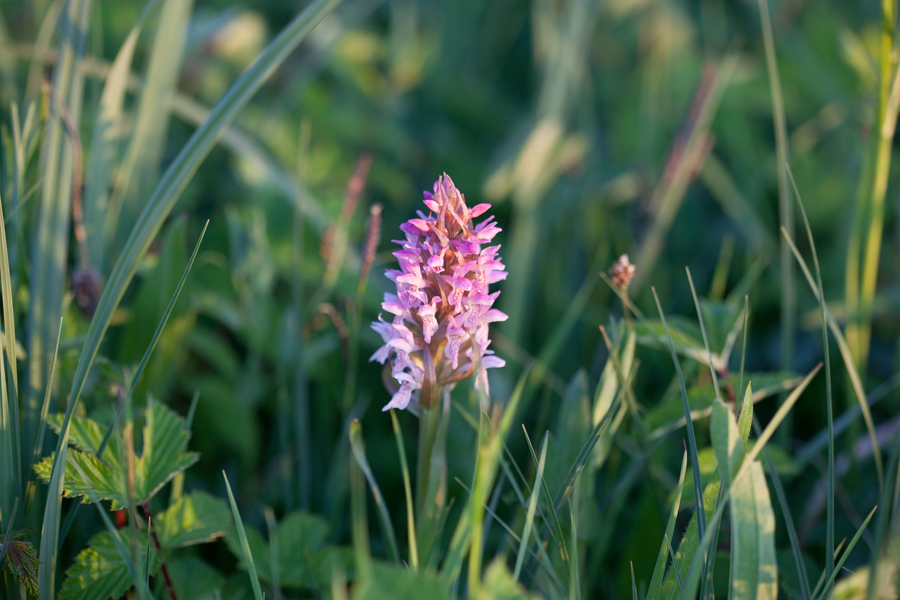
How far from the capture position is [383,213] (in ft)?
9.03

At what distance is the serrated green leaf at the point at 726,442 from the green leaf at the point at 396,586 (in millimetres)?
484

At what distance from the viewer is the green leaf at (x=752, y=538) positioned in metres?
0.93

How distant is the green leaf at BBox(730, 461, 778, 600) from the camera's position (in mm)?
925

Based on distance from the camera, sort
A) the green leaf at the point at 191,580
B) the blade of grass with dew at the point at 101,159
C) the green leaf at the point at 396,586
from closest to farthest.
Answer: the green leaf at the point at 396,586
the green leaf at the point at 191,580
the blade of grass with dew at the point at 101,159

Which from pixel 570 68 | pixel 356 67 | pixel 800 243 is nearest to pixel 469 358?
pixel 570 68

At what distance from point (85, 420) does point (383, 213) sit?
1.74 m

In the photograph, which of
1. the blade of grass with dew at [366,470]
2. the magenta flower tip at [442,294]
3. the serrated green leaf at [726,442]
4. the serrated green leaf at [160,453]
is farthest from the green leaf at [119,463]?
the serrated green leaf at [726,442]

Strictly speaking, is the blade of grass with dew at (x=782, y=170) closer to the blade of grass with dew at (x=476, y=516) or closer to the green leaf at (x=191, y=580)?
the blade of grass with dew at (x=476, y=516)

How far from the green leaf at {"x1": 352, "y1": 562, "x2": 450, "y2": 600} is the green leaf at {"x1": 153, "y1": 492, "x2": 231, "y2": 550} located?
570mm

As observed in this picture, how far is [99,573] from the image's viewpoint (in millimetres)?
1104

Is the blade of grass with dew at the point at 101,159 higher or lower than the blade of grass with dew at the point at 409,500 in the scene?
higher

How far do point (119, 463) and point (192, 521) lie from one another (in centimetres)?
19

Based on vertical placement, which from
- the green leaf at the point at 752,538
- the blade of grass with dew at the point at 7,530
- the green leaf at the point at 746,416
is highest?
the green leaf at the point at 746,416

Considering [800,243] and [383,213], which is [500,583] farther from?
[800,243]
